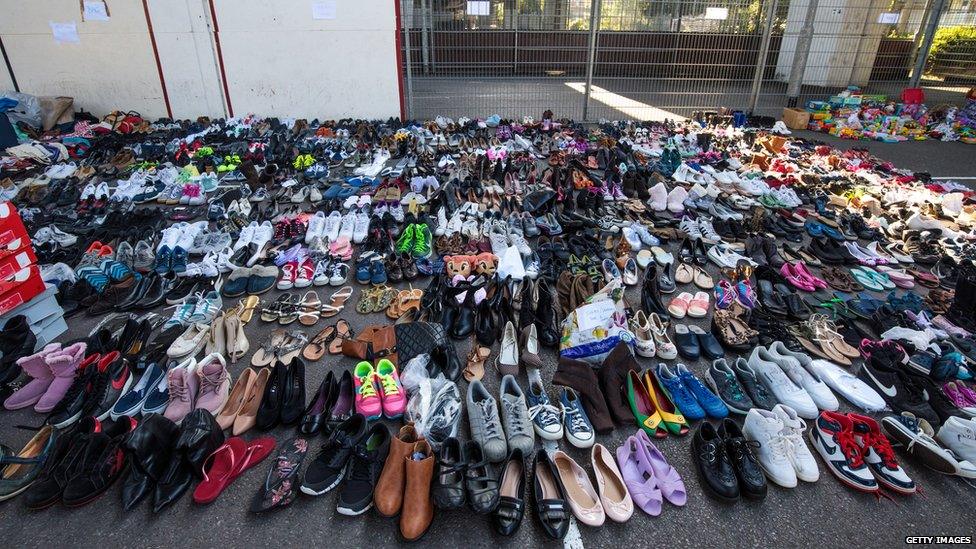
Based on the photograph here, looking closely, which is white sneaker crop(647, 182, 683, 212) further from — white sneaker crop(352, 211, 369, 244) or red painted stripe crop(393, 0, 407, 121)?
red painted stripe crop(393, 0, 407, 121)

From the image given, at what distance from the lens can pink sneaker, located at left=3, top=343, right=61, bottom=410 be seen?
2436mm

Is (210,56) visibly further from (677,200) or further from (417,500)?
(417,500)

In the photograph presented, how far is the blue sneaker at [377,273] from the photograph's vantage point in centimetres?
358

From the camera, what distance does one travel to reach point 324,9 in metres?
7.89

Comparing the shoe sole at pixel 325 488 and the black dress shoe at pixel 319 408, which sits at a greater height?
the black dress shoe at pixel 319 408

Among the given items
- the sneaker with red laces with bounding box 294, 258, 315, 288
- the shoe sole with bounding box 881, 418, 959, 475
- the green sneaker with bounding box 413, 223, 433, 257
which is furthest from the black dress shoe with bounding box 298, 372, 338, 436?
the shoe sole with bounding box 881, 418, 959, 475

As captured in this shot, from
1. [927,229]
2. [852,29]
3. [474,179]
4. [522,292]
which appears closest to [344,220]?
[474,179]

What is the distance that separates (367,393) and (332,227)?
7.40 feet

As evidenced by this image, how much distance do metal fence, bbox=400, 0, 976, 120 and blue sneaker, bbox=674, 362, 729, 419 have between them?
7045 millimetres

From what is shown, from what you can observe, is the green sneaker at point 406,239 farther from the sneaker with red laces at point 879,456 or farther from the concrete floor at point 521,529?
the sneaker with red laces at point 879,456

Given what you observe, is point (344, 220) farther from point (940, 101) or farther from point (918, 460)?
point (940, 101)

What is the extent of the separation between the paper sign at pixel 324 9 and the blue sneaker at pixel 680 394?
8.05 metres

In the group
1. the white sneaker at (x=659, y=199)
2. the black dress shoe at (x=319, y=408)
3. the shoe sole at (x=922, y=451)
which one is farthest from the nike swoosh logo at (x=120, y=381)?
the white sneaker at (x=659, y=199)

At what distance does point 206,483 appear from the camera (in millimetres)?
1994
